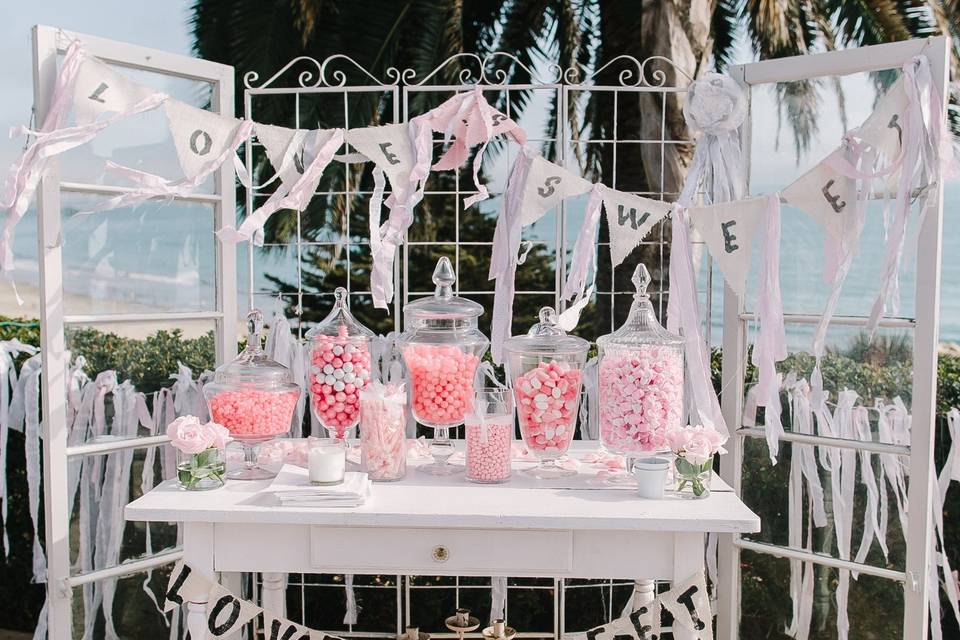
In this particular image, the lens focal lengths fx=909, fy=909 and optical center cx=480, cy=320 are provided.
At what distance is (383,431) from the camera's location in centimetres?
241

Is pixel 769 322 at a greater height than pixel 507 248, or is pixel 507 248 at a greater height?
pixel 507 248

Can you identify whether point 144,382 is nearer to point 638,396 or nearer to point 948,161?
point 638,396

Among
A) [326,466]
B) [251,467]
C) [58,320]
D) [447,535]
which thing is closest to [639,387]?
[447,535]

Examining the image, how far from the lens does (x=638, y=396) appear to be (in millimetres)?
2373

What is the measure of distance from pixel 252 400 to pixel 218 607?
21.2 inches

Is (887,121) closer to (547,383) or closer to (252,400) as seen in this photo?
(547,383)

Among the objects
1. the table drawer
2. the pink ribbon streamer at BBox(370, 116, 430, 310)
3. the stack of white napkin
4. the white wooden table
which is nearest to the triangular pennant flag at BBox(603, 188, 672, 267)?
the pink ribbon streamer at BBox(370, 116, 430, 310)

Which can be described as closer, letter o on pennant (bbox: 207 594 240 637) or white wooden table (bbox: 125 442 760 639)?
white wooden table (bbox: 125 442 760 639)

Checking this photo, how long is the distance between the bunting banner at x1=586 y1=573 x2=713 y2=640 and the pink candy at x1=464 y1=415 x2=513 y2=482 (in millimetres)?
475

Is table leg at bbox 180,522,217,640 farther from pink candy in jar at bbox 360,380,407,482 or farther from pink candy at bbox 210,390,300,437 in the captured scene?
pink candy in jar at bbox 360,380,407,482

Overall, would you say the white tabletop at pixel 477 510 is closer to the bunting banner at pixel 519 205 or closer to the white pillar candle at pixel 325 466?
the white pillar candle at pixel 325 466

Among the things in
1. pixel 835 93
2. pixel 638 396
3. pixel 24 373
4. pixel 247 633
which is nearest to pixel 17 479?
pixel 24 373

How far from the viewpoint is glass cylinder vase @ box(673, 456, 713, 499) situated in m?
2.29

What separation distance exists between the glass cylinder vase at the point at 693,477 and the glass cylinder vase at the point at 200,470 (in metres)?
1.19
